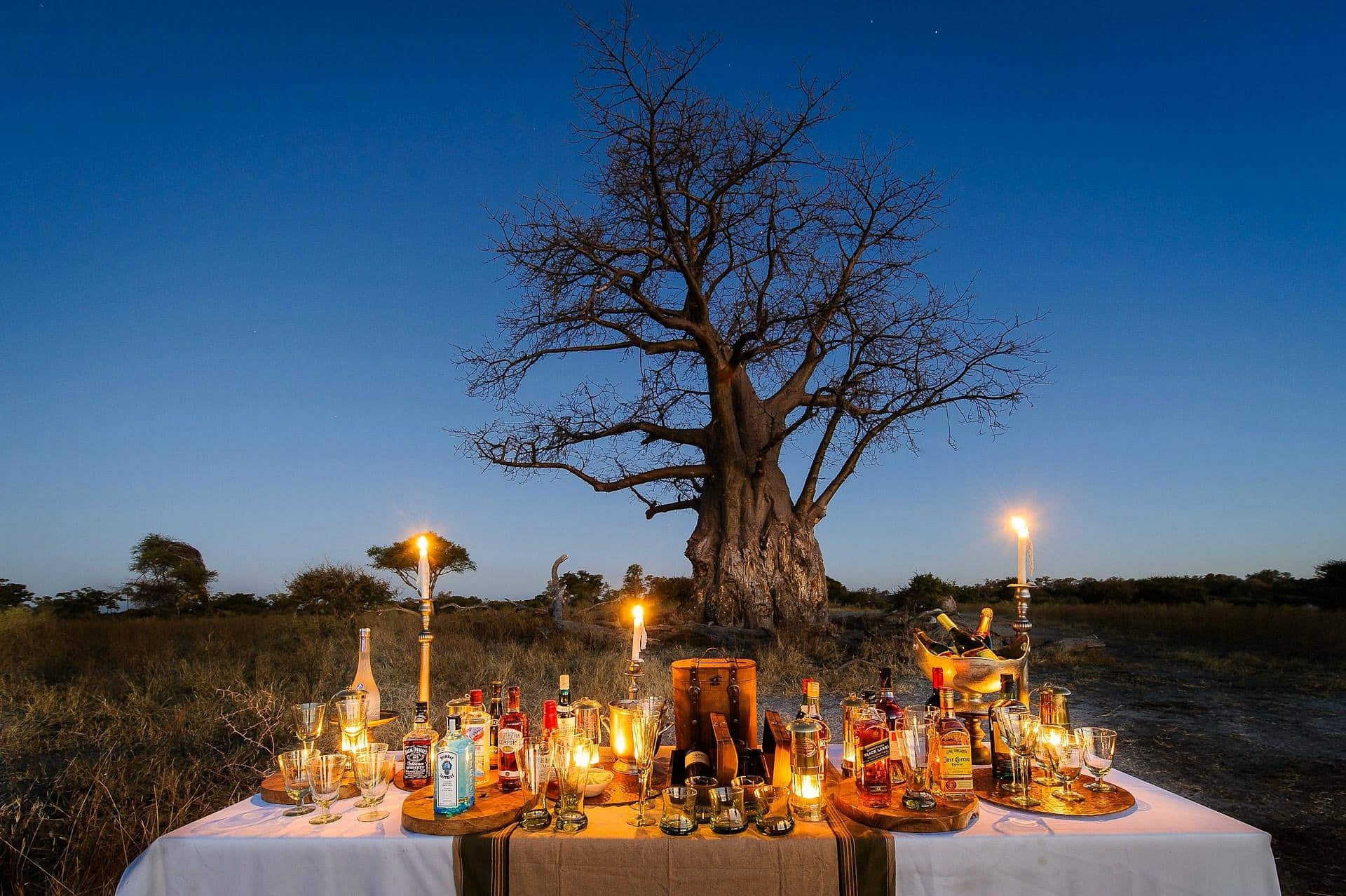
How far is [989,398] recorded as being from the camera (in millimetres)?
12203

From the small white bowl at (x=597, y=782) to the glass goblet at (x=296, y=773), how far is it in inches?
30.1

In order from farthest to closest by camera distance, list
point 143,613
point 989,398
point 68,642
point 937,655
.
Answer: point 143,613, point 989,398, point 68,642, point 937,655

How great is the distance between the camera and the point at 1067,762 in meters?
2.32

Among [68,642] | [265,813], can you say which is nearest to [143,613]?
[68,642]

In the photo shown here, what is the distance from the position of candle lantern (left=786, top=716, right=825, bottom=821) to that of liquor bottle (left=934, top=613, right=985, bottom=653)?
2.37 ft

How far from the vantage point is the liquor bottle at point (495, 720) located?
259 centimetres

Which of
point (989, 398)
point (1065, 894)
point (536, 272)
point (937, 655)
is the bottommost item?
point (1065, 894)

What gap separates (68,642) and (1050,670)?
12495 mm

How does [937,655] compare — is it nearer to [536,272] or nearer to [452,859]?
[452,859]

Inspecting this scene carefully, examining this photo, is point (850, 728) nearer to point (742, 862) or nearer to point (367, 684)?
point (742, 862)

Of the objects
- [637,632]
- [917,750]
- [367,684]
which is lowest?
[917,750]

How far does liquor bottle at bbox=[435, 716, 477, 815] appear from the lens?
214 centimetres

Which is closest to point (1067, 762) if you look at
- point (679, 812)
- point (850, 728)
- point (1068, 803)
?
point (1068, 803)

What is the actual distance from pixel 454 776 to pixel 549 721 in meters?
0.28
